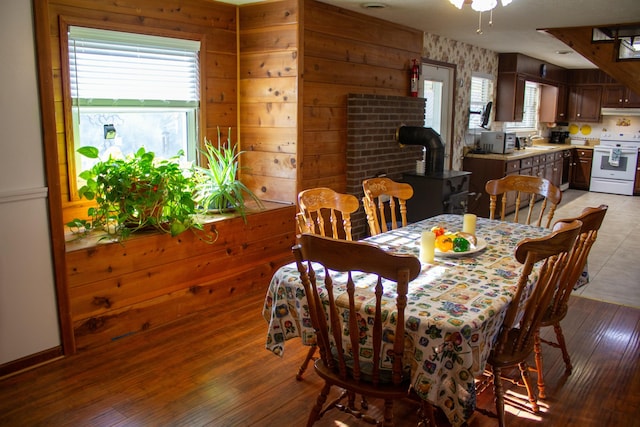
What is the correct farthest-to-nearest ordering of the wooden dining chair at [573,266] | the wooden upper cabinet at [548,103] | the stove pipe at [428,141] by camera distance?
the wooden upper cabinet at [548,103], the stove pipe at [428,141], the wooden dining chair at [573,266]

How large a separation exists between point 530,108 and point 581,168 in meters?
1.40

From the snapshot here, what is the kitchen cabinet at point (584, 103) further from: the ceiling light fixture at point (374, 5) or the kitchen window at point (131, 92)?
the kitchen window at point (131, 92)

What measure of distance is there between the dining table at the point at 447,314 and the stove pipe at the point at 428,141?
2.32 m

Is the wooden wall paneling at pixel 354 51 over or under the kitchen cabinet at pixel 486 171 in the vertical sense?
over

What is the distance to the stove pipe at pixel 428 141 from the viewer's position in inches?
191

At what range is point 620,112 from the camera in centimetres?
888

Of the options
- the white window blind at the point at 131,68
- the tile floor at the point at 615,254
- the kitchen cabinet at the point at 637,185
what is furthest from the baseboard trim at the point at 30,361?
the kitchen cabinet at the point at 637,185

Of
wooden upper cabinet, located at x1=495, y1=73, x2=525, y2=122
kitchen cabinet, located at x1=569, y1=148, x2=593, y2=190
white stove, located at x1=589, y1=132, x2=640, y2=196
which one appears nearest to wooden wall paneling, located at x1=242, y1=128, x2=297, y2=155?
wooden upper cabinet, located at x1=495, y1=73, x2=525, y2=122

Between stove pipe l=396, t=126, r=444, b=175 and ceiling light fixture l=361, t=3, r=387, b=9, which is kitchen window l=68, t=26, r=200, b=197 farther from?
stove pipe l=396, t=126, r=444, b=175

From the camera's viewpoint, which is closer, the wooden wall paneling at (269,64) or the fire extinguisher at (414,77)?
the wooden wall paneling at (269,64)

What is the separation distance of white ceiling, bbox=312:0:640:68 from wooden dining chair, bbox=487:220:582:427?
2.59 m

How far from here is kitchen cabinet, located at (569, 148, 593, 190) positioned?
358 inches

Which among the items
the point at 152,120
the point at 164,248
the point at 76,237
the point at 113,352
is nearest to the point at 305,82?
the point at 152,120

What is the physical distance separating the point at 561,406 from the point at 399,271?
1.40 m
